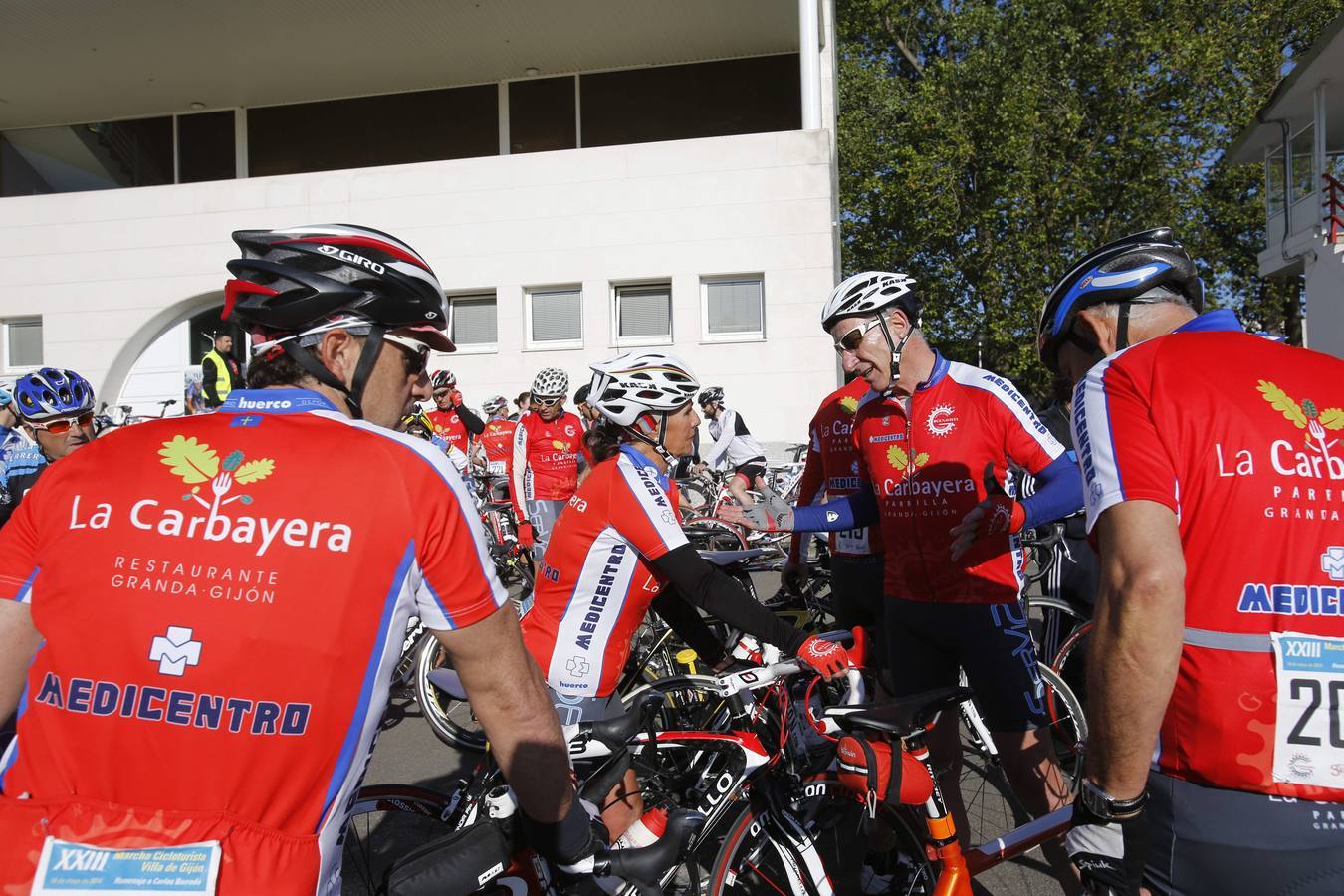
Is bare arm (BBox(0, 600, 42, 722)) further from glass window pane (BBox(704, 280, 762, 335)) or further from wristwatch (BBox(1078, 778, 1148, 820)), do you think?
glass window pane (BBox(704, 280, 762, 335))

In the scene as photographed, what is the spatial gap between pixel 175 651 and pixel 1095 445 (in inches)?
69.7

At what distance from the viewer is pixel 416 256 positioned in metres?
1.94

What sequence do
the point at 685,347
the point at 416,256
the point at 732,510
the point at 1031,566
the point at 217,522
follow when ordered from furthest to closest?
the point at 685,347
the point at 732,510
the point at 1031,566
the point at 416,256
the point at 217,522

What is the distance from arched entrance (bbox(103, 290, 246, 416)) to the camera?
19.5m

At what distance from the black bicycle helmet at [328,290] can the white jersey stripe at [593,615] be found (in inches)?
62.2

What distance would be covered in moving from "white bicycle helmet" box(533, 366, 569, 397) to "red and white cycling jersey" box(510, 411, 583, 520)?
30cm

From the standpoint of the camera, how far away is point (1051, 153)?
26375 millimetres

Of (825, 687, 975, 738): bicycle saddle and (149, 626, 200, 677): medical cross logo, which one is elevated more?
(149, 626, 200, 677): medical cross logo

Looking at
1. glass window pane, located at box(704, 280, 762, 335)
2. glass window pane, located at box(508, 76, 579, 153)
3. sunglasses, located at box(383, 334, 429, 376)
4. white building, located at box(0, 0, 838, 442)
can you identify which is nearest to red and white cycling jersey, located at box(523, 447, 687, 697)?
sunglasses, located at box(383, 334, 429, 376)

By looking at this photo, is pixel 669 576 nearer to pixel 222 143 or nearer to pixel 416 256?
pixel 416 256

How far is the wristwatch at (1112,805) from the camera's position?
1.78m

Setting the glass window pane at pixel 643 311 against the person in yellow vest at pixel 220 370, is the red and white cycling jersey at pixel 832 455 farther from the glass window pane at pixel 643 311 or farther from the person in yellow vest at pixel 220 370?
the glass window pane at pixel 643 311

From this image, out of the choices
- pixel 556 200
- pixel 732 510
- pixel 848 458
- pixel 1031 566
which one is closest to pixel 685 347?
pixel 556 200

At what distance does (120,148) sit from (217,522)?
25.4 meters
